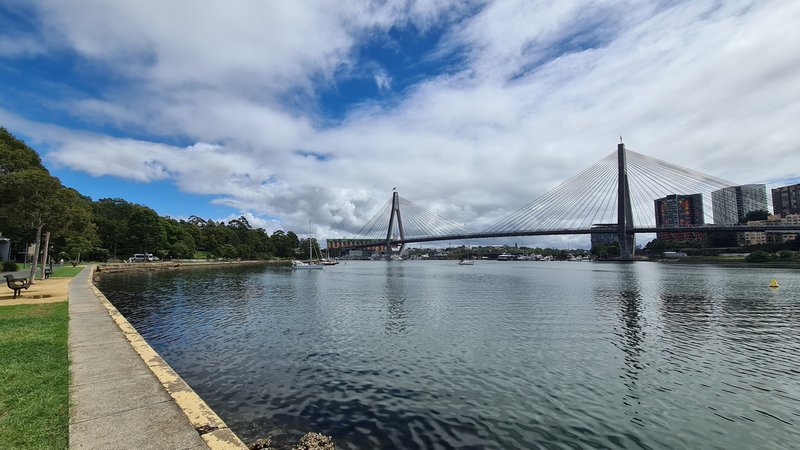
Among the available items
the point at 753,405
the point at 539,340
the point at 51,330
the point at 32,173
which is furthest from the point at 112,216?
the point at 753,405

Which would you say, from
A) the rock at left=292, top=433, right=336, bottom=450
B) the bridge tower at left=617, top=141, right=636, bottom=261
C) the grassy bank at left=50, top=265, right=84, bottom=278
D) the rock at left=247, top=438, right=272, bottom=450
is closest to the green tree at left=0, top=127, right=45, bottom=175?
the grassy bank at left=50, top=265, right=84, bottom=278

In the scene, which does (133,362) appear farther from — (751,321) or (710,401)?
(751,321)

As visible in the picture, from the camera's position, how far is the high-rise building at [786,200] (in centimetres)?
12925

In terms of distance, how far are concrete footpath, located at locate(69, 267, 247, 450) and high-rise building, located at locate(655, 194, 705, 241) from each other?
154m

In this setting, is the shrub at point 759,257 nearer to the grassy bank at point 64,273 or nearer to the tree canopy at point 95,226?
the tree canopy at point 95,226

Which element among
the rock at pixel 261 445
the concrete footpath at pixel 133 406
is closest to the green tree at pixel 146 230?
the concrete footpath at pixel 133 406

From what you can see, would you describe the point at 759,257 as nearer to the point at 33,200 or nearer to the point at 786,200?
the point at 786,200

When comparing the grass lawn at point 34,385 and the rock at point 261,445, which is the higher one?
the grass lawn at point 34,385

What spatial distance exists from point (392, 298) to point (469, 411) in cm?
2045

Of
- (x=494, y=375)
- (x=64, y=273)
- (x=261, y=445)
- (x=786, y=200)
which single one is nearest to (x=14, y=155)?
(x=64, y=273)

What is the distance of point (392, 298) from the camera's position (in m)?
28.0

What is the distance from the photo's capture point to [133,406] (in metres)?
5.57

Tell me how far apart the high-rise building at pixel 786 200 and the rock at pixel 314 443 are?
558 ft

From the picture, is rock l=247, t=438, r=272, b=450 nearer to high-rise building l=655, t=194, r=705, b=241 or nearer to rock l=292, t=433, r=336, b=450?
rock l=292, t=433, r=336, b=450
